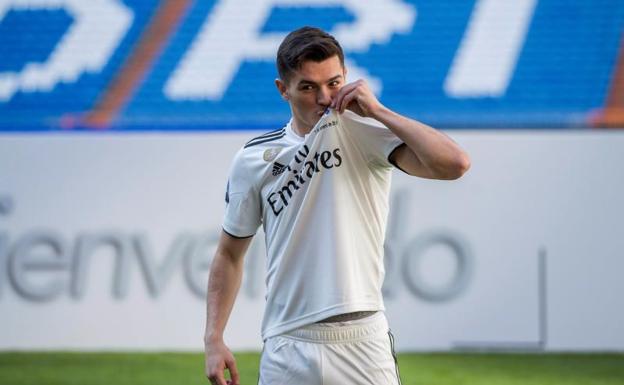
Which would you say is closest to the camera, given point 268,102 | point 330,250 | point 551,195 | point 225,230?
point 330,250

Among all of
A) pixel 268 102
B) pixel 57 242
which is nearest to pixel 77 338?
pixel 57 242

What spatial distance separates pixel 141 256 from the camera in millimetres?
8953

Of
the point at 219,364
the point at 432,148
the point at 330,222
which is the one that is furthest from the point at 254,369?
the point at 432,148

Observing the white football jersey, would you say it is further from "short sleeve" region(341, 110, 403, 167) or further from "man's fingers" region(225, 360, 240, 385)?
"man's fingers" region(225, 360, 240, 385)

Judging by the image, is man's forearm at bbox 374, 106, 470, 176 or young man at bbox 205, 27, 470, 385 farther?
young man at bbox 205, 27, 470, 385

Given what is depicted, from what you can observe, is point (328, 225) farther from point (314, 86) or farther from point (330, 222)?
point (314, 86)

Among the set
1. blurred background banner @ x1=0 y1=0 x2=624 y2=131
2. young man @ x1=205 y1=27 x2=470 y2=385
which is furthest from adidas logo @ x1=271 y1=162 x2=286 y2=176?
blurred background banner @ x1=0 y1=0 x2=624 y2=131

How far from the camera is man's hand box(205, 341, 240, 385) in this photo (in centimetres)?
290

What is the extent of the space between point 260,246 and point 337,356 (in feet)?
19.8

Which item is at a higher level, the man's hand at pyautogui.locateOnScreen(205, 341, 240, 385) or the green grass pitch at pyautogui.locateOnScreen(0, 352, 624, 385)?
the man's hand at pyautogui.locateOnScreen(205, 341, 240, 385)

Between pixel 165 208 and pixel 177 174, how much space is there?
284 mm

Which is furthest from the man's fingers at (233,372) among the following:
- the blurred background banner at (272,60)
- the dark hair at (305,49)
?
the blurred background banner at (272,60)

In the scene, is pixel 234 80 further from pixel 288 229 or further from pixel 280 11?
pixel 288 229

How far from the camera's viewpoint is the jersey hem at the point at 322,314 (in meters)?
2.75
